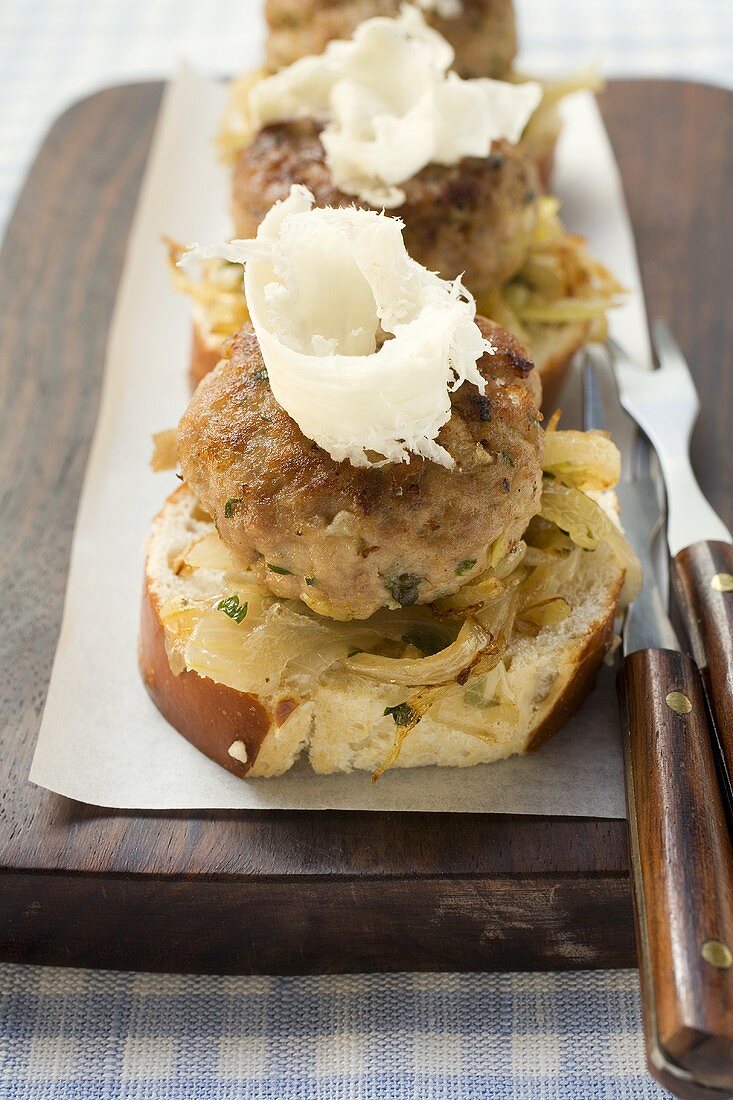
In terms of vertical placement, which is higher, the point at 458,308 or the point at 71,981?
the point at 458,308

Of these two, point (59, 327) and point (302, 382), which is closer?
point (302, 382)

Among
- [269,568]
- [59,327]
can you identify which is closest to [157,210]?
[59,327]

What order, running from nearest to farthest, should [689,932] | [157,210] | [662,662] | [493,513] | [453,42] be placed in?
[689,932], [493,513], [662,662], [453,42], [157,210]

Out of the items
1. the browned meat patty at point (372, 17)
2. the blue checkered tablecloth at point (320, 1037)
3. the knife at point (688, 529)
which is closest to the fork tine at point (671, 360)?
the knife at point (688, 529)

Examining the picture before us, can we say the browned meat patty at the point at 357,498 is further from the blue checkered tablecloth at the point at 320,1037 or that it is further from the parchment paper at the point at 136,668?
the blue checkered tablecloth at the point at 320,1037

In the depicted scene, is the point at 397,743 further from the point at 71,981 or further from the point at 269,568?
the point at 71,981

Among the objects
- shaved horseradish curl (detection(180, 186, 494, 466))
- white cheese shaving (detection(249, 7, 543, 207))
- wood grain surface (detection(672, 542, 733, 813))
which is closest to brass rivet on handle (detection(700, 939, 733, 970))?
wood grain surface (detection(672, 542, 733, 813))
